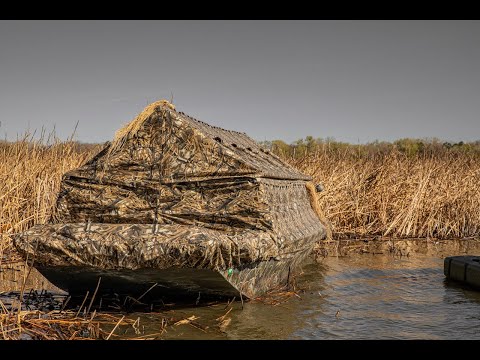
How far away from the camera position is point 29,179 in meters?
10.8

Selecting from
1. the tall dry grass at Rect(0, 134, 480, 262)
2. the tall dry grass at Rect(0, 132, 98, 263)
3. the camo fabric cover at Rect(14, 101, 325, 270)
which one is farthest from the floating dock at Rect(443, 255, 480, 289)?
the tall dry grass at Rect(0, 132, 98, 263)

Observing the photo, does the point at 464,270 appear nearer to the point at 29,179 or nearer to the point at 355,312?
the point at 355,312

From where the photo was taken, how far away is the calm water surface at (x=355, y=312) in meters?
6.32

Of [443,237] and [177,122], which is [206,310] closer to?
[177,122]

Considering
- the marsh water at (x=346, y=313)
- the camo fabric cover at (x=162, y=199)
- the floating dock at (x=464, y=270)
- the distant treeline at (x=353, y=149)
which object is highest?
the distant treeline at (x=353, y=149)

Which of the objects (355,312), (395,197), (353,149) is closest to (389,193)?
(395,197)

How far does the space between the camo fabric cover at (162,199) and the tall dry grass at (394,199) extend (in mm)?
6308

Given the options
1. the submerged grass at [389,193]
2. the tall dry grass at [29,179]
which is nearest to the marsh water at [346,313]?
the tall dry grass at [29,179]

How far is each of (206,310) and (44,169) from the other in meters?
5.43

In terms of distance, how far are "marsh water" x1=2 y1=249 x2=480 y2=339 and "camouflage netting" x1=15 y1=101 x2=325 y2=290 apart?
0.69 metres

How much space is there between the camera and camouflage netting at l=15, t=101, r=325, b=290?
21.7ft

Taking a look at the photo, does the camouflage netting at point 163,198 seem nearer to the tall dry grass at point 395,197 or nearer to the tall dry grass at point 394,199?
the tall dry grass at point 395,197
